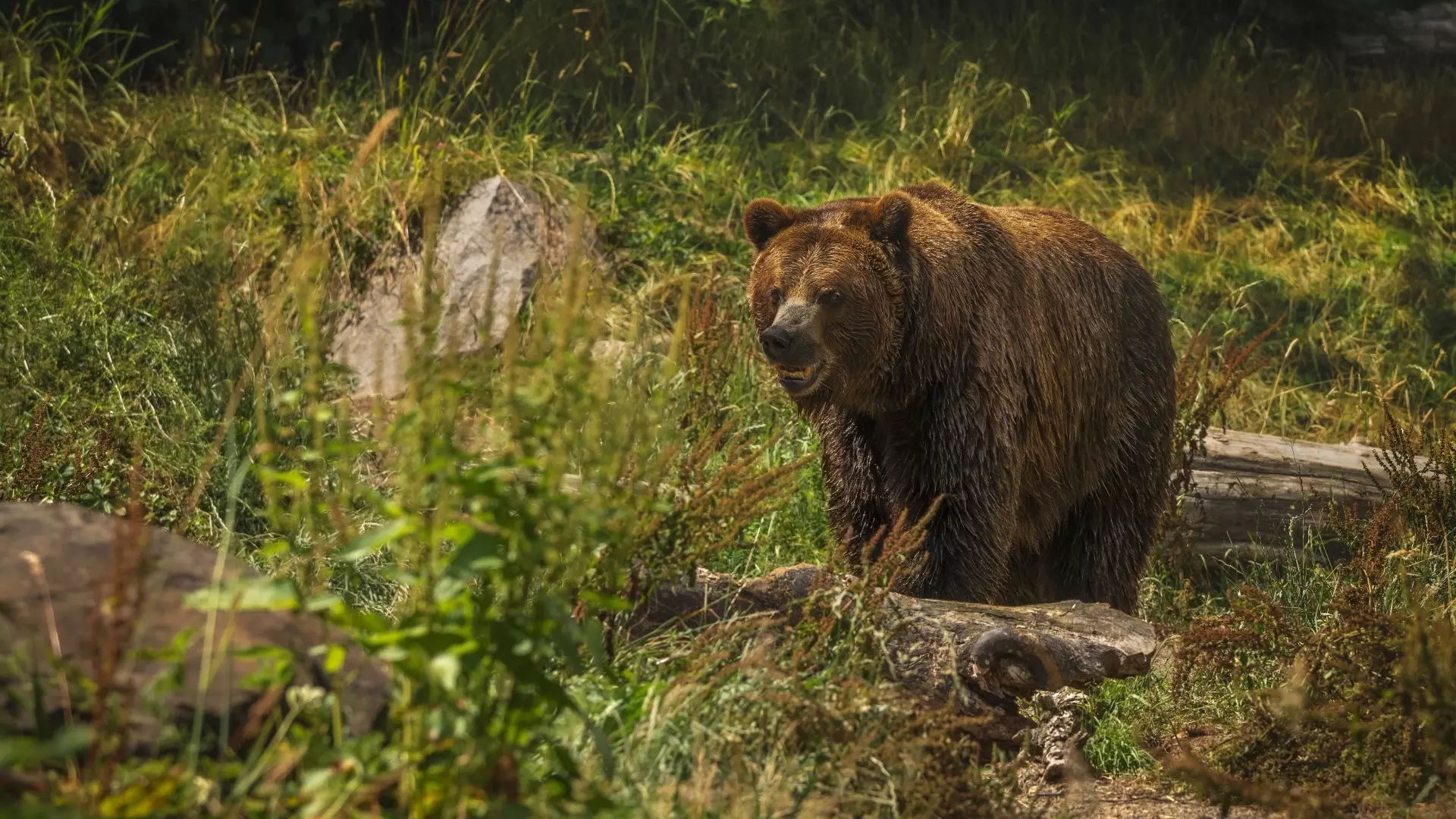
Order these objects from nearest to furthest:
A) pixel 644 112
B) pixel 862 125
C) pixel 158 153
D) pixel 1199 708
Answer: pixel 1199 708 < pixel 158 153 < pixel 644 112 < pixel 862 125

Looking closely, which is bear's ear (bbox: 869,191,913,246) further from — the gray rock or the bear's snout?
the gray rock

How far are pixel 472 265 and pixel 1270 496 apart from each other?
428 cm

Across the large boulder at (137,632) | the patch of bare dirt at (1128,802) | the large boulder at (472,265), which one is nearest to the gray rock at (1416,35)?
the large boulder at (472,265)

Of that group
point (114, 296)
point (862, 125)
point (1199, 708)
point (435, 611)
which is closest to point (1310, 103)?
point (862, 125)

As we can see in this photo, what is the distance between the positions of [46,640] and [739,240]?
6.61 metres

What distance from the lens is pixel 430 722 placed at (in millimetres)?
2510

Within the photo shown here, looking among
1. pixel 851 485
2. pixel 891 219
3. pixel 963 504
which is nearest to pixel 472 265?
pixel 851 485

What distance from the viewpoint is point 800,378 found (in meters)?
5.00

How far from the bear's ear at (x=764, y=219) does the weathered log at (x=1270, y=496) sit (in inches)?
101

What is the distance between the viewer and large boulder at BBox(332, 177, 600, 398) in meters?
7.96

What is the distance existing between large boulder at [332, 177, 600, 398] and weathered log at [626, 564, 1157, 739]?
3.90 metres

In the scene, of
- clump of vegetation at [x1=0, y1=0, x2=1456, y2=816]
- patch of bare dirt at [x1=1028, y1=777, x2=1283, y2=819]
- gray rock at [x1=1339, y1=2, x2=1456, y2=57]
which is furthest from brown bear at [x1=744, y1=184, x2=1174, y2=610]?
gray rock at [x1=1339, y1=2, x2=1456, y2=57]

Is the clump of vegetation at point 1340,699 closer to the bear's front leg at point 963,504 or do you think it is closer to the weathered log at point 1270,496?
the bear's front leg at point 963,504

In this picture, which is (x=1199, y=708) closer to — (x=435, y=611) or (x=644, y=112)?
(x=435, y=611)
